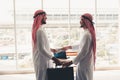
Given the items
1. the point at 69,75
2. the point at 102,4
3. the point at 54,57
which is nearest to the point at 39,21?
the point at 54,57

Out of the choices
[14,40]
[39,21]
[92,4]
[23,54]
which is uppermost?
[92,4]

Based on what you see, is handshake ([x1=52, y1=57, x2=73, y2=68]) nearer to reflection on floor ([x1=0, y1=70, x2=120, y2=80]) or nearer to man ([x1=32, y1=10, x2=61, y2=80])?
man ([x1=32, y1=10, x2=61, y2=80])

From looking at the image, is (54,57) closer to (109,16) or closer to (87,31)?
(87,31)

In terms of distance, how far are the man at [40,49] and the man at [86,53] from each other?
293 millimetres

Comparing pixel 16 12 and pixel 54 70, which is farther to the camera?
pixel 16 12

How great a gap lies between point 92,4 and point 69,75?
10.3 feet

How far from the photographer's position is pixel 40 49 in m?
3.38

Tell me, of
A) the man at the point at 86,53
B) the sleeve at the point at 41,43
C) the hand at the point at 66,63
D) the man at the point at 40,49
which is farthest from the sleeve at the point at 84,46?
the sleeve at the point at 41,43

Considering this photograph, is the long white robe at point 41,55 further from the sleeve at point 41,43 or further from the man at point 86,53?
the man at point 86,53

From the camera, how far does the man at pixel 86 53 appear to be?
11.1 ft

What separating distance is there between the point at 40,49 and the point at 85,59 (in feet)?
2.24

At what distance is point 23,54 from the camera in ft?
19.6

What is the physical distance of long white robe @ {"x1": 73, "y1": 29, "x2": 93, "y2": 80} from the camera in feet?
11.1

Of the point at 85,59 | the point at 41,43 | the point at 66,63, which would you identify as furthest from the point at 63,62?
the point at 41,43
